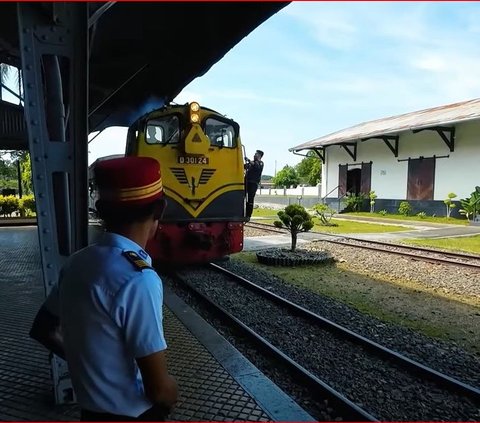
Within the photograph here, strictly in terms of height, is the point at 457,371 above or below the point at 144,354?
below

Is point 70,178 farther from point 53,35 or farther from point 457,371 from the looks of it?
point 457,371

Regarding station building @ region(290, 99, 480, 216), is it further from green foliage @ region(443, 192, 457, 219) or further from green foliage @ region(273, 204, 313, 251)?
green foliage @ region(273, 204, 313, 251)

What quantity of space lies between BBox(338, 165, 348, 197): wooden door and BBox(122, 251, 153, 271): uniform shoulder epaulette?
90.0ft

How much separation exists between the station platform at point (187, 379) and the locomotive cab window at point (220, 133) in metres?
3.63

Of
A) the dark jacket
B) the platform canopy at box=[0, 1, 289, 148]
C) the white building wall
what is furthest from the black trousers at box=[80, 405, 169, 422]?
the white building wall

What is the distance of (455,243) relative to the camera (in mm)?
12742

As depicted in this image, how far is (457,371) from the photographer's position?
423 cm

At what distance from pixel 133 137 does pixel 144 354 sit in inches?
286

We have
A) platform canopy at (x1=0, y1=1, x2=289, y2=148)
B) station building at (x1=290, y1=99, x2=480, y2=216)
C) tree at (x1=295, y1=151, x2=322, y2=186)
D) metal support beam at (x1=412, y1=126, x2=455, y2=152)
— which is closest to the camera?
platform canopy at (x1=0, y1=1, x2=289, y2=148)

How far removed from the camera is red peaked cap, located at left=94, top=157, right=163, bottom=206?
1.46m

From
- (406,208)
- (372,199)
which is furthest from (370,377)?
(372,199)

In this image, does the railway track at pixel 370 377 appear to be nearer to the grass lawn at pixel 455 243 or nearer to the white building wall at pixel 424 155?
the grass lawn at pixel 455 243

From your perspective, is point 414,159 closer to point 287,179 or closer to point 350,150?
point 350,150

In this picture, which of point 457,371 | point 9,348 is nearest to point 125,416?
Answer: point 9,348
